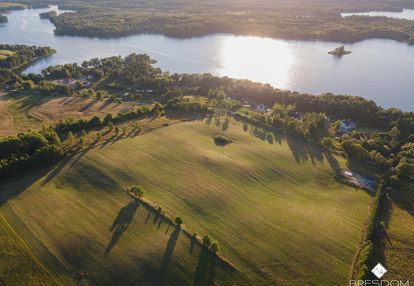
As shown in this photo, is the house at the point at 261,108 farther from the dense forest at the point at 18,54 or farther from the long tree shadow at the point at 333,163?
the dense forest at the point at 18,54

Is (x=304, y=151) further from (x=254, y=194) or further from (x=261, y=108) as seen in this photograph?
(x=261, y=108)

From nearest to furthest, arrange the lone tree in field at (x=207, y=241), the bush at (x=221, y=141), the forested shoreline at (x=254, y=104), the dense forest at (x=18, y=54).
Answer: the lone tree in field at (x=207, y=241)
the forested shoreline at (x=254, y=104)
the bush at (x=221, y=141)
the dense forest at (x=18, y=54)

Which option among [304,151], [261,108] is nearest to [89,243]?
[304,151]

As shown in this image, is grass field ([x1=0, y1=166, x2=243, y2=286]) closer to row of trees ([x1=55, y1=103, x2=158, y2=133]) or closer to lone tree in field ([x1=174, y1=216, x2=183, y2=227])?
lone tree in field ([x1=174, y1=216, x2=183, y2=227])

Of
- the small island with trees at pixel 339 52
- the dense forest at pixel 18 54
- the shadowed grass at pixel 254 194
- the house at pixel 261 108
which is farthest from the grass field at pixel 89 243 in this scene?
the small island with trees at pixel 339 52

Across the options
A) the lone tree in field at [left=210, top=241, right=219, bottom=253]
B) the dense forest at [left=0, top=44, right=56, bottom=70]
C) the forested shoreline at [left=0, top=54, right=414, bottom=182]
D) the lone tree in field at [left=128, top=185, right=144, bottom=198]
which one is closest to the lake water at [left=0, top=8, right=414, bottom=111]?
the dense forest at [left=0, top=44, right=56, bottom=70]

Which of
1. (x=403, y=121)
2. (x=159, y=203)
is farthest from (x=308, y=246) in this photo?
(x=403, y=121)
